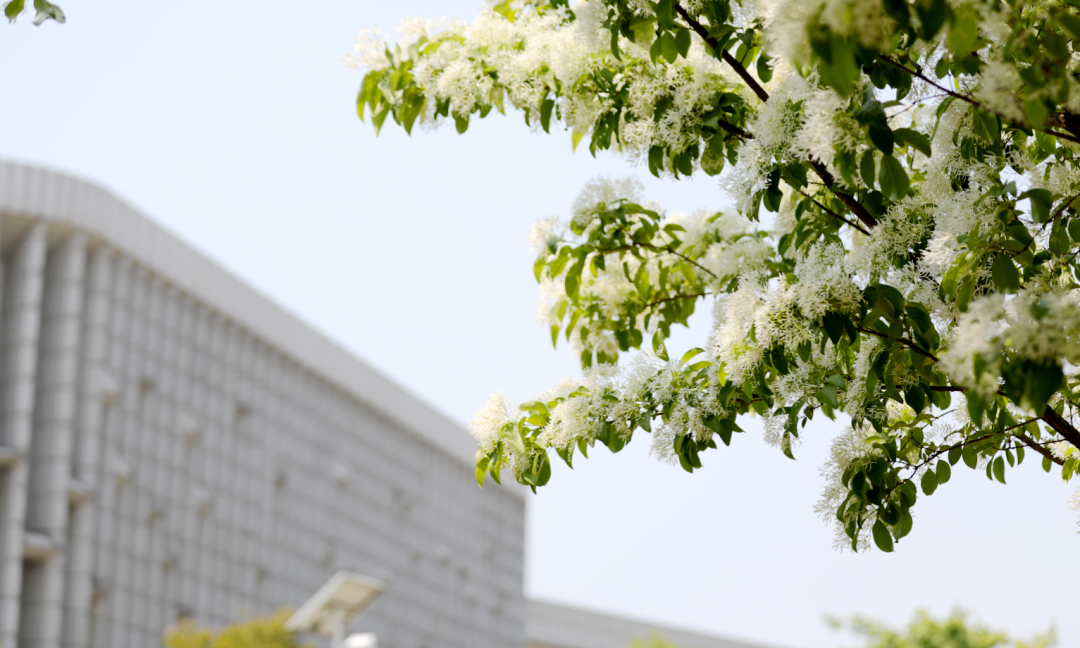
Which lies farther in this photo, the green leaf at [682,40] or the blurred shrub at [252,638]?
the blurred shrub at [252,638]

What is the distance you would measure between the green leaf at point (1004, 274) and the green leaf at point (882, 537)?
806mm

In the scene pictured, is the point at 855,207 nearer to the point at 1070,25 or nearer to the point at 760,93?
the point at 760,93

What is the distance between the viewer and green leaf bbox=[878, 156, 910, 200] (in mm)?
2438

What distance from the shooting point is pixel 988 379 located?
209 cm

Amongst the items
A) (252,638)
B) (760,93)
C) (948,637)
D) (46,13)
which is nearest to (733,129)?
(760,93)

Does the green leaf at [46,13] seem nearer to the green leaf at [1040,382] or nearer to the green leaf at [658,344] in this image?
the green leaf at [658,344]

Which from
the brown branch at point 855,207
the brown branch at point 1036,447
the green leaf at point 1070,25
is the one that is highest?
the brown branch at point 855,207

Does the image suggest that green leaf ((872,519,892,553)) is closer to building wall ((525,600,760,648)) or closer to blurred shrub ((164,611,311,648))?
blurred shrub ((164,611,311,648))

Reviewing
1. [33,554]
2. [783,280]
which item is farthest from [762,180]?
[33,554]

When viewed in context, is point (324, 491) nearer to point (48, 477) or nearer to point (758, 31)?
point (48, 477)

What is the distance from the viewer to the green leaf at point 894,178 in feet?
8.00

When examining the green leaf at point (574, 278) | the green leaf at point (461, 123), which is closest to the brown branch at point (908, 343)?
the green leaf at point (574, 278)

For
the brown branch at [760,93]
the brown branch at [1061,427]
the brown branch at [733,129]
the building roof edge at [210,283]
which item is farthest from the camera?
the building roof edge at [210,283]

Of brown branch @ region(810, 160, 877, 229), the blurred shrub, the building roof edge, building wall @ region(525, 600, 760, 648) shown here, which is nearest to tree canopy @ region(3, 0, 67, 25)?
brown branch @ region(810, 160, 877, 229)
